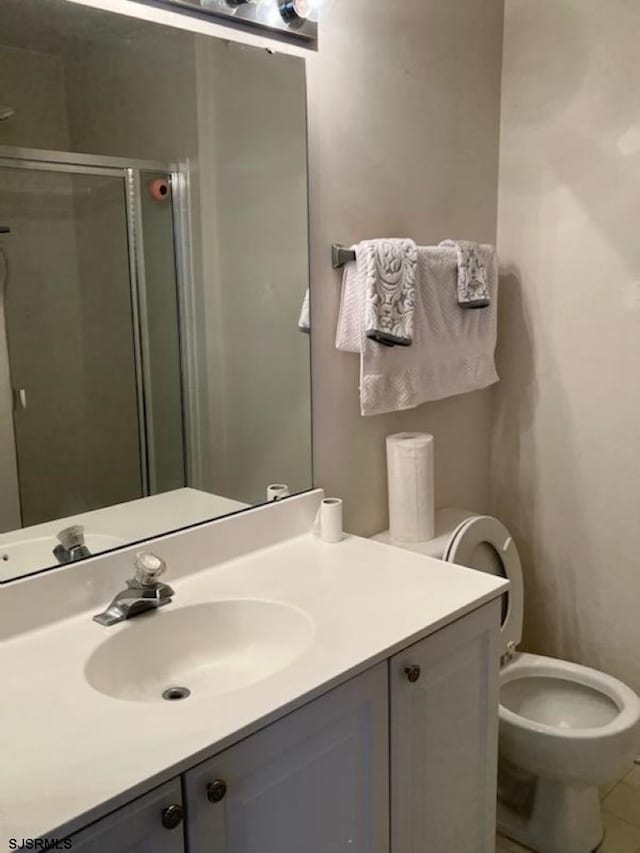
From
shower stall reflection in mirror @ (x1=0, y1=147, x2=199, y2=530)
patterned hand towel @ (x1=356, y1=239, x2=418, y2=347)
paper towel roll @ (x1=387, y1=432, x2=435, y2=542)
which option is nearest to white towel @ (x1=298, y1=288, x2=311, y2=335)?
patterned hand towel @ (x1=356, y1=239, x2=418, y2=347)

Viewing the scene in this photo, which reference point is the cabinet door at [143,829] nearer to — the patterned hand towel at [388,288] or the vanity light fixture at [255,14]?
the patterned hand towel at [388,288]

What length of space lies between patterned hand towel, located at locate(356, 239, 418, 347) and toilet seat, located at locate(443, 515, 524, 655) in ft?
1.67

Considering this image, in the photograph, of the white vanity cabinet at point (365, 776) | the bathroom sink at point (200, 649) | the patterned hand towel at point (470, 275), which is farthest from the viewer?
the patterned hand towel at point (470, 275)

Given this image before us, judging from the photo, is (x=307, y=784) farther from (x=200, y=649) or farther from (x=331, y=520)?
(x=331, y=520)

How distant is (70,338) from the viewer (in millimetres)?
1394

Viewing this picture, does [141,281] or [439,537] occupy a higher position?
[141,281]

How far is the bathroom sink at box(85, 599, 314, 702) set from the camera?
1309mm

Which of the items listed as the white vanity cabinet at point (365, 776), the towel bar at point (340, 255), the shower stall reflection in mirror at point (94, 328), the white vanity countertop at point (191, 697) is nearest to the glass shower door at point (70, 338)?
the shower stall reflection in mirror at point (94, 328)

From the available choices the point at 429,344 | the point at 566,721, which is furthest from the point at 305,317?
the point at 566,721


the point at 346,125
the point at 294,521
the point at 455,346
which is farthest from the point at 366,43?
the point at 294,521

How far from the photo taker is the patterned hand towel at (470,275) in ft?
6.39

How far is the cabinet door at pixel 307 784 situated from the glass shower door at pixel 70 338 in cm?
62

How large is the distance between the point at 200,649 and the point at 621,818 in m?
1.39

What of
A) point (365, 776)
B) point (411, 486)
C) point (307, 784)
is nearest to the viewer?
point (307, 784)
